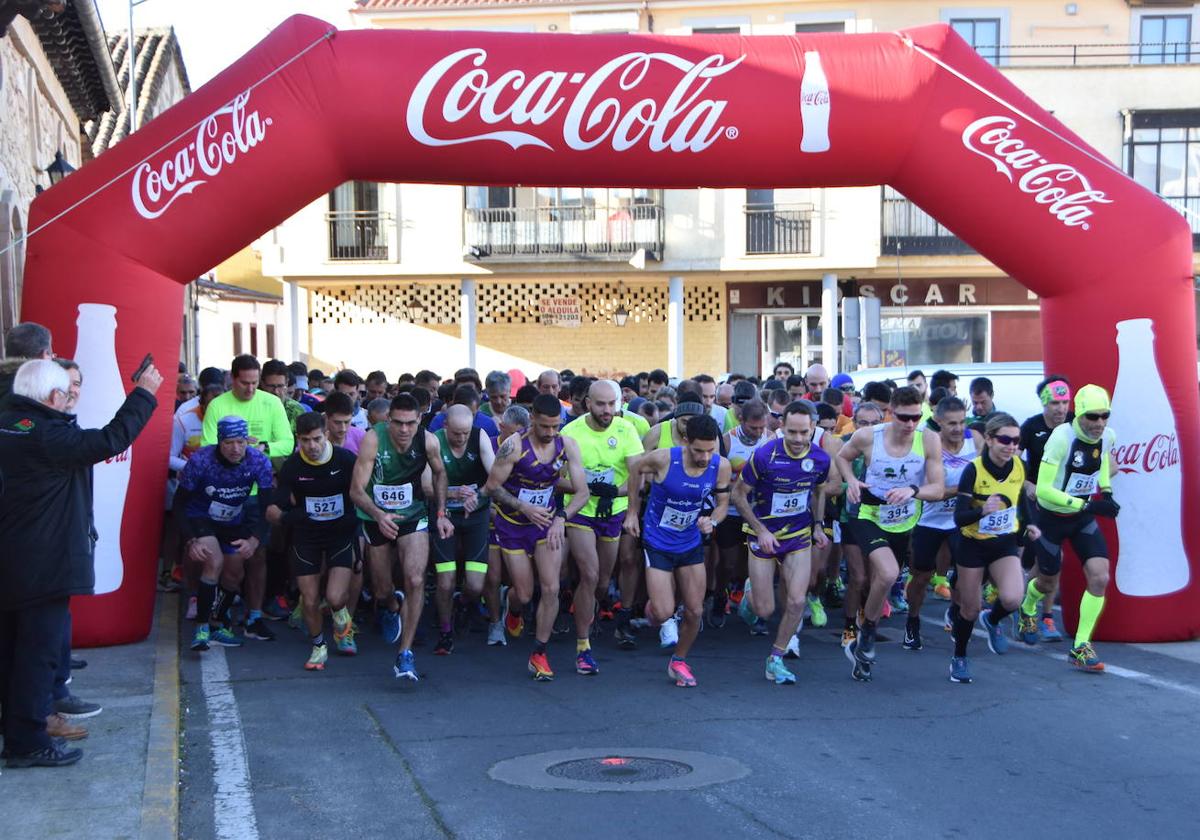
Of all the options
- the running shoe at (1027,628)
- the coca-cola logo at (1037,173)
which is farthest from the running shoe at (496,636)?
the coca-cola logo at (1037,173)

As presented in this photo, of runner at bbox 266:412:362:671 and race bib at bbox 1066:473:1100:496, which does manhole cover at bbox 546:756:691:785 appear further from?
race bib at bbox 1066:473:1100:496

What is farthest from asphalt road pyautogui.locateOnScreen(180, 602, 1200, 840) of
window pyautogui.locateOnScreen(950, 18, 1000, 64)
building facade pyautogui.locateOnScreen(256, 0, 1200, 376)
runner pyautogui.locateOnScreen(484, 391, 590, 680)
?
window pyautogui.locateOnScreen(950, 18, 1000, 64)

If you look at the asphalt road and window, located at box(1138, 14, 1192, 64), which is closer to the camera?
the asphalt road

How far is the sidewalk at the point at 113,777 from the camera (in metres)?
5.73

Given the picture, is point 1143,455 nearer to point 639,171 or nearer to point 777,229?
point 639,171

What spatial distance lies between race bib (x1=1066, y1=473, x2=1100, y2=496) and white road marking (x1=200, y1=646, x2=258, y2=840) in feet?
18.8

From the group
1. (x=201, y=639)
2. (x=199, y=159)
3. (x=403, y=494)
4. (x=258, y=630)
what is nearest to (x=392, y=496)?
(x=403, y=494)

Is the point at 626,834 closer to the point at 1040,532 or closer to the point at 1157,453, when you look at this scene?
the point at 1040,532

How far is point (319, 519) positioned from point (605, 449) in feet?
6.81

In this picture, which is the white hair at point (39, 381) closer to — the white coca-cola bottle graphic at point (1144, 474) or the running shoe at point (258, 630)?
the running shoe at point (258, 630)

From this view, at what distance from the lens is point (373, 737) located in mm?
7410

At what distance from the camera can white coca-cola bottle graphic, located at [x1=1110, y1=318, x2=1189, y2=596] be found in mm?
9961

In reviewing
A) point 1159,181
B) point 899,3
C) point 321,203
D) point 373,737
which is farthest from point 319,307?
point 373,737

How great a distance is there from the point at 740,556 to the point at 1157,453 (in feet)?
10.5
